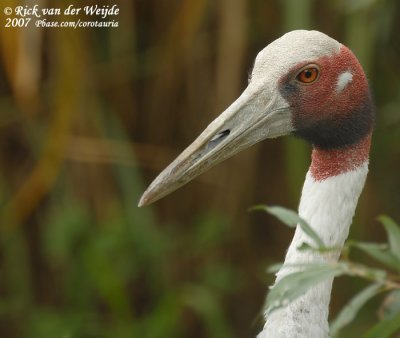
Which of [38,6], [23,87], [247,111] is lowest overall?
[247,111]

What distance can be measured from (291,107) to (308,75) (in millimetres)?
105

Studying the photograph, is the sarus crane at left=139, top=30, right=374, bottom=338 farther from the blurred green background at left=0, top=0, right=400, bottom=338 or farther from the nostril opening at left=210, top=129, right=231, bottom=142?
the blurred green background at left=0, top=0, right=400, bottom=338

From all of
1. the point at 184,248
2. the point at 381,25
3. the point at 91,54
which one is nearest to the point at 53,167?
the point at 91,54

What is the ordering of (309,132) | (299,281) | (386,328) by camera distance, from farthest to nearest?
1. (309,132)
2. (386,328)
3. (299,281)

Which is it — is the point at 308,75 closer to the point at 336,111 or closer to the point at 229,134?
the point at 336,111

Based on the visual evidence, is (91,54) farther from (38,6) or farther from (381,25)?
(381,25)

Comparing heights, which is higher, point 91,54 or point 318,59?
point 91,54

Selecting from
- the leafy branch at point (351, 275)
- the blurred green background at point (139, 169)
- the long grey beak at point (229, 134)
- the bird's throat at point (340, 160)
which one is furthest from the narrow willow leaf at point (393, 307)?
the blurred green background at point (139, 169)

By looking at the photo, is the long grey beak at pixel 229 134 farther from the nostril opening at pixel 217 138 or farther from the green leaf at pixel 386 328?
the green leaf at pixel 386 328

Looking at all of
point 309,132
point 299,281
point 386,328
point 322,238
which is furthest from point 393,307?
point 309,132

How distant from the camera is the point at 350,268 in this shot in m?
1.96

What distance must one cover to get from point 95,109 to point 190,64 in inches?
22.6

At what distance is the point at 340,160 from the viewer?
2.69m

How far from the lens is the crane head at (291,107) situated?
2625 millimetres
